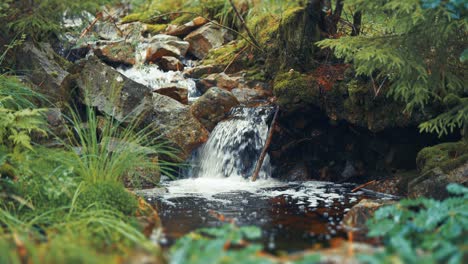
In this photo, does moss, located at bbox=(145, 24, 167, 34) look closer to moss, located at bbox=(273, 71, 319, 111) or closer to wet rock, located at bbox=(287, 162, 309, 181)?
moss, located at bbox=(273, 71, 319, 111)

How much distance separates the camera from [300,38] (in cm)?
952

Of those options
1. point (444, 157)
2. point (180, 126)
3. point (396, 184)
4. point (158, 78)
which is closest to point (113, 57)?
point (158, 78)

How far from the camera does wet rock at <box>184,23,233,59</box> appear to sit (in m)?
14.7

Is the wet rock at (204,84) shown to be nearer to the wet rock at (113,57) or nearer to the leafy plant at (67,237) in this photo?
the wet rock at (113,57)

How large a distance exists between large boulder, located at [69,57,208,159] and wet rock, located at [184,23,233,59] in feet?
17.0

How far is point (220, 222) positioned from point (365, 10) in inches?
122

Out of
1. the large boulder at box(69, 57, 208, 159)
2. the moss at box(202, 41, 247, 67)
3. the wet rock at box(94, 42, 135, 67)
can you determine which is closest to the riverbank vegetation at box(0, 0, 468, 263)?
the large boulder at box(69, 57, 208, 159)

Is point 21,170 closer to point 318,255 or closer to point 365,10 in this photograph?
point 318,255

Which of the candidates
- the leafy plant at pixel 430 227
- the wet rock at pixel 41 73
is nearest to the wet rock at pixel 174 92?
the wet rock at pixel 41 73

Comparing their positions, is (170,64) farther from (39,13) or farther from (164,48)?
(39,13)

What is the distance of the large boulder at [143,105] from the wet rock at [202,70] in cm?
304

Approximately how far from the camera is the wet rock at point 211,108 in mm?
9991

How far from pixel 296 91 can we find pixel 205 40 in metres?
6.90

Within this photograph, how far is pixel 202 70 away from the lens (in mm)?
12781
